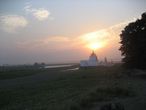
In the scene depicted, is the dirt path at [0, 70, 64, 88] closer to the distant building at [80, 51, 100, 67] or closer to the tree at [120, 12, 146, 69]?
the tree at [120, 12, 146, 69]

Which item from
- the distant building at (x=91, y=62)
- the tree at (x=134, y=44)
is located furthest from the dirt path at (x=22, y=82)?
the distant building at (x=91, y=62)

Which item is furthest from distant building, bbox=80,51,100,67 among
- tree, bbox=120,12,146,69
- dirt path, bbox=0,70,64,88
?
tree, bbox=120,12,146,69

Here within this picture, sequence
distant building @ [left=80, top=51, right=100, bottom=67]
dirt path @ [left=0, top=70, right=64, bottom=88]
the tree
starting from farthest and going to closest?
distant building @ [left=80, top=51, right=100, bottom=67]
the tree
dirt path @ [left=0, top=70, right=64, bottom=88]

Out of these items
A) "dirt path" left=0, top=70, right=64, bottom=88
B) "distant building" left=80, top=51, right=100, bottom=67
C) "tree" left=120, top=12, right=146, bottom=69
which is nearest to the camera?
"dirt path" left=0, top=70, right=64, bottom=88

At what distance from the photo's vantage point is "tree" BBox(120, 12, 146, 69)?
139 feet

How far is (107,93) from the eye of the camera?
70.3ft

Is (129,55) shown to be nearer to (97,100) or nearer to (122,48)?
(122,48)

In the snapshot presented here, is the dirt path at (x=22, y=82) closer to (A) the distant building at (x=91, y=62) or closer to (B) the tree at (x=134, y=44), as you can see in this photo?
(B) the tree at (x=134, y=44)

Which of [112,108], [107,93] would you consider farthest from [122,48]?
[112,108]

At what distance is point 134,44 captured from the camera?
4359cm

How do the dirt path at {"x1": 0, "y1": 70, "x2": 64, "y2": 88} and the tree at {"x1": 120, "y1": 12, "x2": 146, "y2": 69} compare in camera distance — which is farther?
the tree at {"x1": 120, "y1": 12, "x2": 146, "y2": 69}

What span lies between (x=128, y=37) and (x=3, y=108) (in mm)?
29801

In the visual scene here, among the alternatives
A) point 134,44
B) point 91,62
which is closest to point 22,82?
point 134,44

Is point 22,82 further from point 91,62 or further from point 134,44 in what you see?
point 91,62
